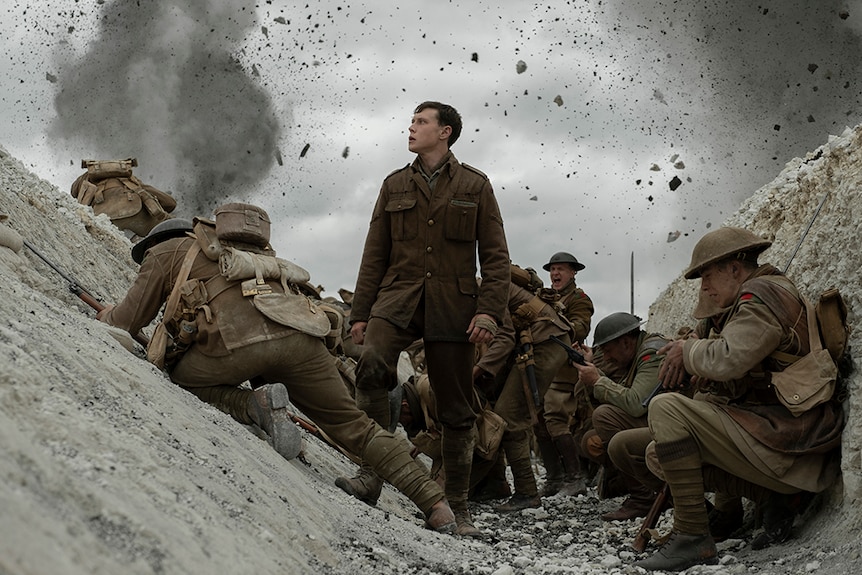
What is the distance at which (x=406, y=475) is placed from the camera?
5.48 metres

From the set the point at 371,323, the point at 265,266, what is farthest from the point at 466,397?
the point at 265,266

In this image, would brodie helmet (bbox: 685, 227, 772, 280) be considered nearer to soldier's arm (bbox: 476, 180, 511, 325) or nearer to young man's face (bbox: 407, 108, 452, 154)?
soldier's arm (bbox: 476, 180, 511, 325)

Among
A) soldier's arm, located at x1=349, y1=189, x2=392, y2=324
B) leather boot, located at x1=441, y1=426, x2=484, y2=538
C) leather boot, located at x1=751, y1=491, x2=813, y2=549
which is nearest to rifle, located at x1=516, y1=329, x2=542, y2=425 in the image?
leather boot, located at x1=441, y1=426, x2=484, y2=538

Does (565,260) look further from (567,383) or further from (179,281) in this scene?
(179,281)

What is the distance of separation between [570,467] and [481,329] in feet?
11.9

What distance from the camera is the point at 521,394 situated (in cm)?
815

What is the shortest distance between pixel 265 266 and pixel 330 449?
8.63ft

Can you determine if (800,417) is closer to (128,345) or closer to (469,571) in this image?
(469,571)

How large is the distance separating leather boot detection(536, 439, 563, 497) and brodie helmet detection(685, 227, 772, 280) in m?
4.11

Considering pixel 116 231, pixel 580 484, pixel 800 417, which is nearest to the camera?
pixel 800 417

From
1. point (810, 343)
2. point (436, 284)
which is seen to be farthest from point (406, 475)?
point (810, 343)

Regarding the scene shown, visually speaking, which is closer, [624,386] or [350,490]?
[350,490]

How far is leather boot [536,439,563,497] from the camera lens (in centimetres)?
884

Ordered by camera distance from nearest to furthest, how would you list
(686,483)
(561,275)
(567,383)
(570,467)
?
(686,483)
(570,467)
(567,383)
(561,275)
